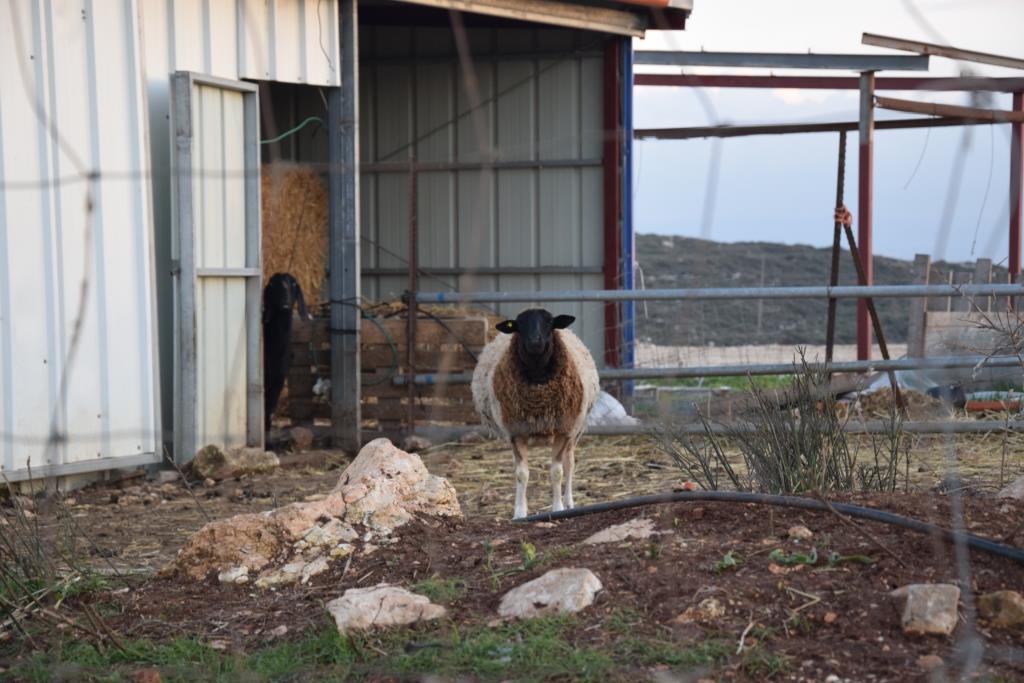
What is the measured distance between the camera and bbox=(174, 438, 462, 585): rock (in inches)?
209

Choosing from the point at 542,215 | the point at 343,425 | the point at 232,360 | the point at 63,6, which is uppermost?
the point at 63,6

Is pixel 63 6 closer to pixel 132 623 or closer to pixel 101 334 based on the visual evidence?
pixel 101 334

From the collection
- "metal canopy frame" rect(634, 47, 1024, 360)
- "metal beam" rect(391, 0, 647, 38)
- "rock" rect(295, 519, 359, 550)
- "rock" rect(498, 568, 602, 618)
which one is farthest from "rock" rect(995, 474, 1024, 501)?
"metal beam" rect(391, 0, 647, 38)

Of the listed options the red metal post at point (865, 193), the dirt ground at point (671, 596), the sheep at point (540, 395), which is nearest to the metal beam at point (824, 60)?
the red metal post at point (865, 193)

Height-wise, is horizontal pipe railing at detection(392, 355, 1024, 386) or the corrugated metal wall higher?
the corrugated metal wall

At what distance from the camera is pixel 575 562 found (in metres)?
4.73

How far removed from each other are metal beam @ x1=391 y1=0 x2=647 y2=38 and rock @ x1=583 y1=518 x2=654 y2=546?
6799 mm

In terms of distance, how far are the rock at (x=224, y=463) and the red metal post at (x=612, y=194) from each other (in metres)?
5.17

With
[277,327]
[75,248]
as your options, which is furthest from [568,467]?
[277,327]

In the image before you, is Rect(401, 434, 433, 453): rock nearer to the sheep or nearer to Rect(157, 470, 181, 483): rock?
Rect(157, 470, 181, 483): rock

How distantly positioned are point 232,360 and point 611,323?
5.07m

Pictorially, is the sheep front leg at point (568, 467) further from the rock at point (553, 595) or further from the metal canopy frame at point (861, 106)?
the metal canopy frame at point (861, 106)

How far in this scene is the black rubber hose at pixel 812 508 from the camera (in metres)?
4.28

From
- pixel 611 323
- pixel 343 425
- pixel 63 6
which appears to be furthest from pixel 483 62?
pixel 63 6
